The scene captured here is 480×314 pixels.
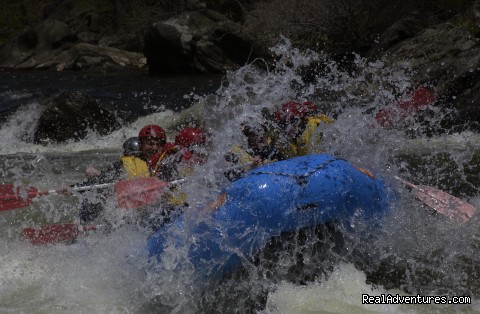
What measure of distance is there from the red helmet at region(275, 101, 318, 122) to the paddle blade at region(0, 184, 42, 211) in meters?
2.21

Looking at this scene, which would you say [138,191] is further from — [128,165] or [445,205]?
[445,205]

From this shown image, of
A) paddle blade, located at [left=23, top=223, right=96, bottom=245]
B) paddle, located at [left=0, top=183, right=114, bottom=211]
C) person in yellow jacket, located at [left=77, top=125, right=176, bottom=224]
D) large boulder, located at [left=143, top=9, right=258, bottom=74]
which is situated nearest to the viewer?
person in yellow jacket, located at [left=77, top=125, right=176, bottom=224]

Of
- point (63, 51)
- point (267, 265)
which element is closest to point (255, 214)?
point (267, 265)

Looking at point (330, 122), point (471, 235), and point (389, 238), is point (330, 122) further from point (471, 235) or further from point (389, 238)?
point (471, 235)

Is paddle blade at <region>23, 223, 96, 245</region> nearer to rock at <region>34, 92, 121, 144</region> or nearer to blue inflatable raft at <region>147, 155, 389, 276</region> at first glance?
blue inflatable raft at <region>147, 155, 389, 276</region>

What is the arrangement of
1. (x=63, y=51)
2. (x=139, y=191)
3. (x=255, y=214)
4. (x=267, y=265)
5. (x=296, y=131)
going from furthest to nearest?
(x=63, y=51) → (x=296, y=131) → (x=139, y=191) → (x=267, y=265) → (x=255, y=214)

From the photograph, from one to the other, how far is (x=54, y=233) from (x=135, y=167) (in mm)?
934

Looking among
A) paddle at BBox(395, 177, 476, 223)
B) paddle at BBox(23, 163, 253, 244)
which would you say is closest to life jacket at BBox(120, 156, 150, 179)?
paddle at BBox(23, 163, 253, 244)

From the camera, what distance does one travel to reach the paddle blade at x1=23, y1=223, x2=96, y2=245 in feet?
15.8

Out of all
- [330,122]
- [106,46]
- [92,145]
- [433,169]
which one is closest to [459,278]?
[330,122]

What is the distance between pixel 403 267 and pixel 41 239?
2883 millimetres

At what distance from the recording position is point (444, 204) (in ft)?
15.9

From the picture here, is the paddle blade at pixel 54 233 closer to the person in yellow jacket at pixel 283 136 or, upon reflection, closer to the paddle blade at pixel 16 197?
the paddle blade at pixel 16 197

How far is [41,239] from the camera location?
4977 mm
